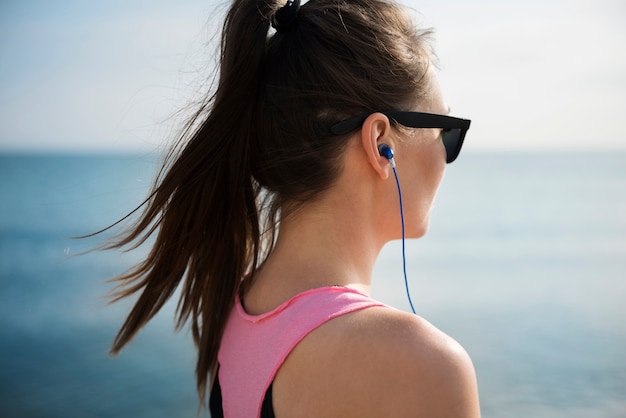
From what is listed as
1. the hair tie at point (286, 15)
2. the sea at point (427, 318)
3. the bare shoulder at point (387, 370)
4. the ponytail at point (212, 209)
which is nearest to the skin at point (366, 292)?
the bare shoulder at point (387, 370)

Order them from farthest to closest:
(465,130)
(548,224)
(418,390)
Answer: (548,224), (465,130), (418,390)

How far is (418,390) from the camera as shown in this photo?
0.86 meters

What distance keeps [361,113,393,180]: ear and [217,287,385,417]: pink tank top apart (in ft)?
0.88

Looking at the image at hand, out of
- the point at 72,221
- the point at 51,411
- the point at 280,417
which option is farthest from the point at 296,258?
the point at 72,221

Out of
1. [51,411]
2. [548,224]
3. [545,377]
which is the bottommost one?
[548,224]

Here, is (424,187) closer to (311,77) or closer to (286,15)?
(311,77)

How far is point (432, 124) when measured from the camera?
1.25 meters

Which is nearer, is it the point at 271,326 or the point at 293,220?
the point at 271,326

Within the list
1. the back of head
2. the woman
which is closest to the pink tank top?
the woman

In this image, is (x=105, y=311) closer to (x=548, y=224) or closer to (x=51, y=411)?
(x=51, y=411)

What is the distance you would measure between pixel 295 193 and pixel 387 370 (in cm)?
43

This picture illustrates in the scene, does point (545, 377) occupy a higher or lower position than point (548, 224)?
higher

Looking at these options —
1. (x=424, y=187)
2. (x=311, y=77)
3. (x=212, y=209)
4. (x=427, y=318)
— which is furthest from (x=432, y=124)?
(x=427, y=318)

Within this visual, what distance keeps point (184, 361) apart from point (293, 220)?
4058 millimetres
